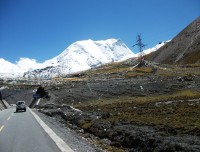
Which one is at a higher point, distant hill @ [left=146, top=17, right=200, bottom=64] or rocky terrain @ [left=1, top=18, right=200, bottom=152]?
distant hill @ [left=146, top=17, right=200, bottom=64]

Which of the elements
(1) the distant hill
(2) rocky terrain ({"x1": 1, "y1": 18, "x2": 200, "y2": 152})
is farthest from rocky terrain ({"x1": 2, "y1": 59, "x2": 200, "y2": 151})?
(1) the distant hill

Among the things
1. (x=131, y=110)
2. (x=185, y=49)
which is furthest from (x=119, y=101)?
(x=185, y=49)

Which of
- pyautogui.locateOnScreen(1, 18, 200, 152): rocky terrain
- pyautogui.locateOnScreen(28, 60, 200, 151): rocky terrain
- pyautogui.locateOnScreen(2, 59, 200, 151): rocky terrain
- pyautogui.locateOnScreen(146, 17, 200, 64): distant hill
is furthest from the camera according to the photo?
pyautogui.locateOnScreen(146, 17, 200, 64): distant hill

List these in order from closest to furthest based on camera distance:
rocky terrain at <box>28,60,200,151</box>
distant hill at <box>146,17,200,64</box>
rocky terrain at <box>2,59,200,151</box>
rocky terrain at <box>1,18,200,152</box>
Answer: rocky terrain at <box>2,59,200,151</box> → rocky terrain at <box>1,18,200,152</box> → rocky terrain at <box>28,60,200,151</box> → distant hill at <box>146,17,200,64</box>

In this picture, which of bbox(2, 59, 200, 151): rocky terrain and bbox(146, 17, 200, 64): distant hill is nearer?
bbox(2, 59, 200, 151): rocky terrain

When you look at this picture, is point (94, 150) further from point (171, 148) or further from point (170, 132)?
point (170, 132)

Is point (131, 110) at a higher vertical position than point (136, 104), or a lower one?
higher

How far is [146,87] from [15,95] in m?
43.9

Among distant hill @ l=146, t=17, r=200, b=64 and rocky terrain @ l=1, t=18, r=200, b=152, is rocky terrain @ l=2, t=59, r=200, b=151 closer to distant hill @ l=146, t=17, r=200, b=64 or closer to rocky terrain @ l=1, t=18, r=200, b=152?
rocky terrain @ l=1, t=18, r=200, b=152

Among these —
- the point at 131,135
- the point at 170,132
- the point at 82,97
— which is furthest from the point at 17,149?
the point at 82,97

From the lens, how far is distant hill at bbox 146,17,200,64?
16100 centimetres

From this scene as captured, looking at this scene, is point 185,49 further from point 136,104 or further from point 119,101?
point 136,104

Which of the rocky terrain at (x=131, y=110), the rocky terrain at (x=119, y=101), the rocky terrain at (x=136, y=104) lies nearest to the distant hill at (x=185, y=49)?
the rocky terrain at (x=136, y=104)

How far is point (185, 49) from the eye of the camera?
173 m
